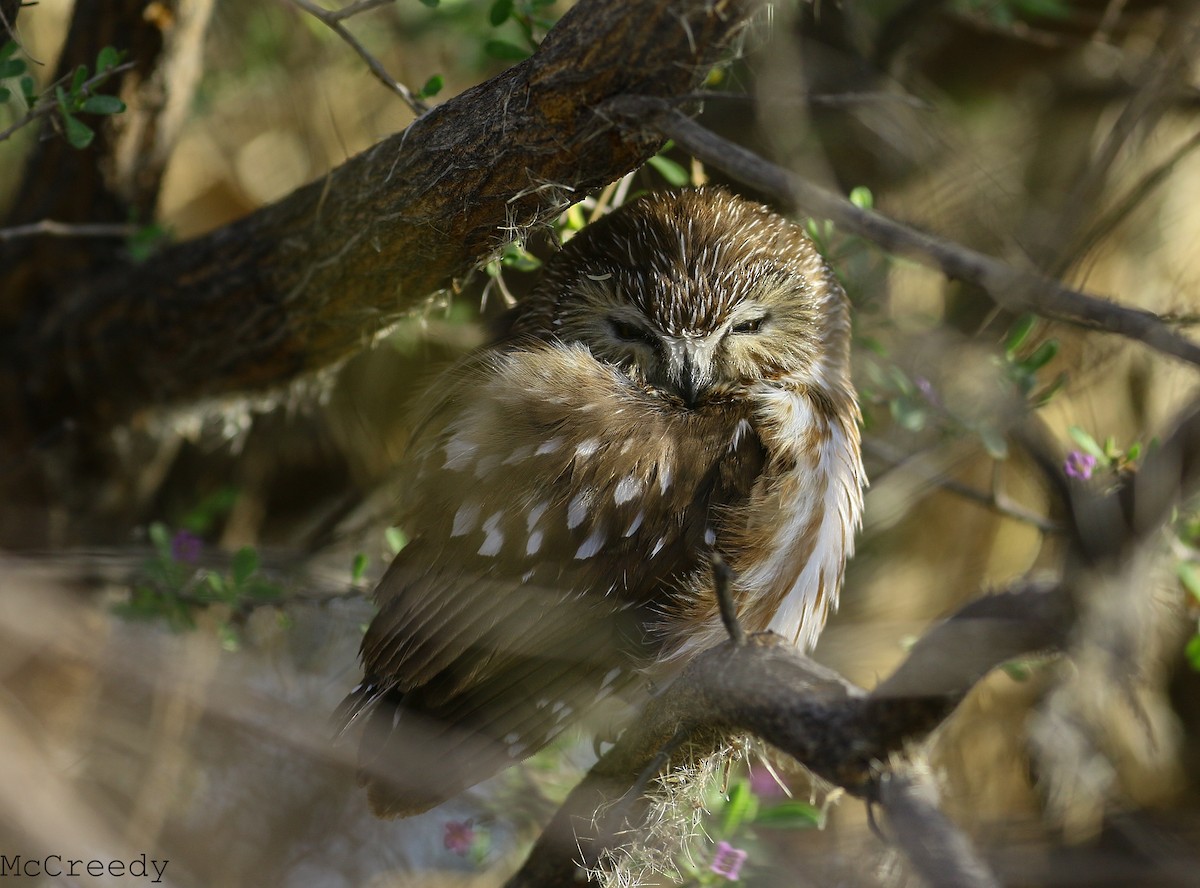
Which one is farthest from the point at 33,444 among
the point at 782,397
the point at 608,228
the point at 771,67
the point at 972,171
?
the point at 972,171

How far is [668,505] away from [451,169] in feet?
Answer: 2.65

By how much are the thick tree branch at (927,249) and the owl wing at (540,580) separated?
2.22 ft

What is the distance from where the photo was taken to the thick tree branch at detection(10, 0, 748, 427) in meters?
1.74

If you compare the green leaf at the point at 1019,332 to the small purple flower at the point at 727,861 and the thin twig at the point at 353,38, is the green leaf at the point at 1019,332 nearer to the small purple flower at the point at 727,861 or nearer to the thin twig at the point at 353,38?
the small purple flower at the point at 727,861

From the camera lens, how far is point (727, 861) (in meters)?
2.30

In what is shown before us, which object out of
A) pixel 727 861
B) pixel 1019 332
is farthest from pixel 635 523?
pixel 1019 332

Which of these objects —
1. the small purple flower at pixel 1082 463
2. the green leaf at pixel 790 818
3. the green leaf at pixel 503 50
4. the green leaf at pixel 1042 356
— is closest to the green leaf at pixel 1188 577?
the small purple flower at pixel 1082 463

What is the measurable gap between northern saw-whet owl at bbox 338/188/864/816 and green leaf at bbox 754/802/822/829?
43 cm

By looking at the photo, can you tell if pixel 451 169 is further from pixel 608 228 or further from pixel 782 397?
pixel 782 397

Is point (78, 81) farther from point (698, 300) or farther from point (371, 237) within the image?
point (698, 300)

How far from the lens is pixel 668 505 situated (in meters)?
2.11

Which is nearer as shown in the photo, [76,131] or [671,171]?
[76,131]

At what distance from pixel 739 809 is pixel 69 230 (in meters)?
2.23

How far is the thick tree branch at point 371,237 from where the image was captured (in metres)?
1.74
